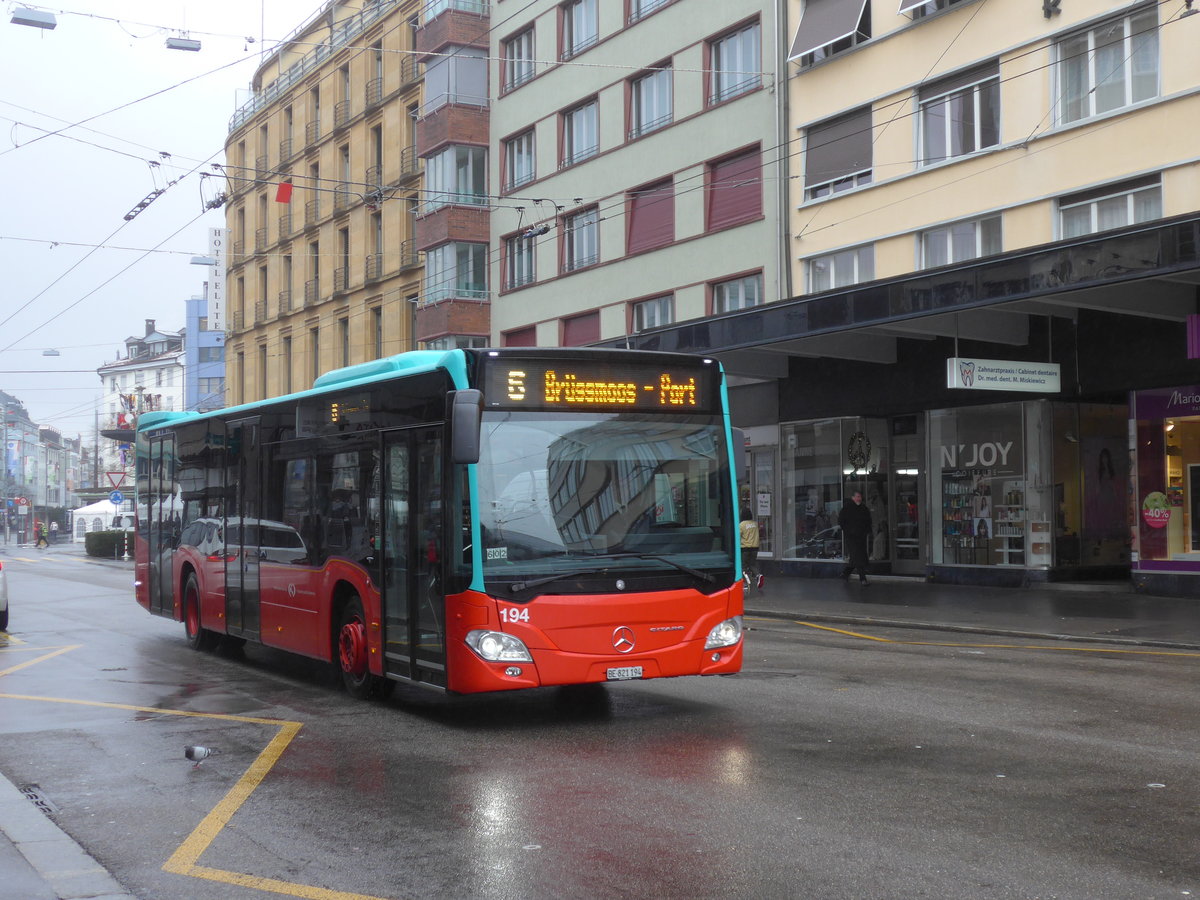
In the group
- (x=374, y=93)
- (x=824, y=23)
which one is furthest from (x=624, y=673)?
(x=374, y=93)

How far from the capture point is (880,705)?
32.8 ft

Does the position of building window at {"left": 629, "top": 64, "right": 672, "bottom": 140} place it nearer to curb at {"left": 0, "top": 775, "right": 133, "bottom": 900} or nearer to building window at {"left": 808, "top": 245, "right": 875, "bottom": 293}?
building window at {"left": 808, "top": 245, "right": 875, "bottom": 293}

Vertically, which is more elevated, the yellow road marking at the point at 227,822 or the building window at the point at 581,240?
the building window at the point at 581,240

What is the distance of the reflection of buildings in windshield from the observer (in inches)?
361

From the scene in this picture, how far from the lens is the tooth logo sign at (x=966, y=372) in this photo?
65.2ft

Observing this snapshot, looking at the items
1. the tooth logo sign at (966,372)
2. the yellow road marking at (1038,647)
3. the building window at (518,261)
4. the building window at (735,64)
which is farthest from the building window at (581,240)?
the yellow road marking at (1038,647)

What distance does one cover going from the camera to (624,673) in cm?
916

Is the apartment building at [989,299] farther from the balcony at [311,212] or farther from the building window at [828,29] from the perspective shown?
the balcony at [311,212]

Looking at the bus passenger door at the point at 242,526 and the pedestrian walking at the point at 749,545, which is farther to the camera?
the pedestrian walking at the point at 749,545

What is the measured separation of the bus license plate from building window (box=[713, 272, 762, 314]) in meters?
20.3

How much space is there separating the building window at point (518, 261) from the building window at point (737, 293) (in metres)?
8.21

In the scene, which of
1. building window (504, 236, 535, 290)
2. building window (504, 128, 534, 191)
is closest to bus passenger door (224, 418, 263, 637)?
building window (504, 236, 535, 290)

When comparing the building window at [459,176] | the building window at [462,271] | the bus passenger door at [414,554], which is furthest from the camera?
the building window at [459,176]

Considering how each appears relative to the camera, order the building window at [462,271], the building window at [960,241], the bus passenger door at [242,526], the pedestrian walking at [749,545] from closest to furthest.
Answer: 1. the bus passenger door at [242,526]
2. the pedestrian walking at [749,545]
3. the building window at [960,241]
4. the building window at [462,271]
